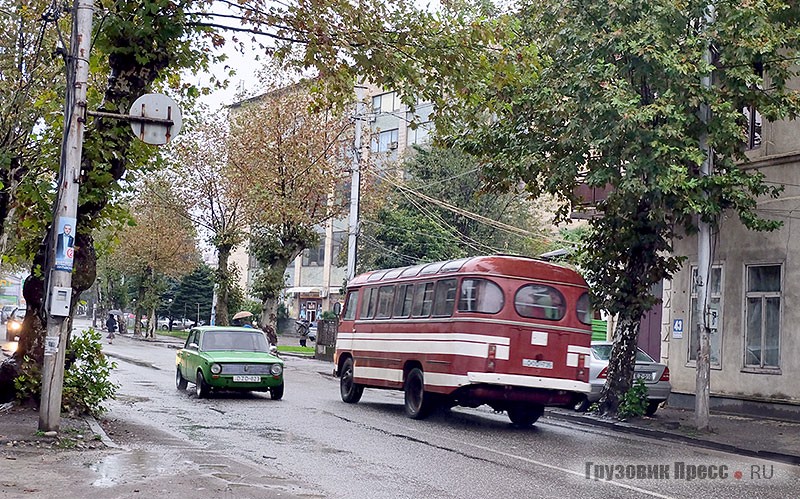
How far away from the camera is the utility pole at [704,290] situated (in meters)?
16.8

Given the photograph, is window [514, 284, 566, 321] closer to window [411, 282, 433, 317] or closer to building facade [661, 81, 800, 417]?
window [411, 282, 433, 317]

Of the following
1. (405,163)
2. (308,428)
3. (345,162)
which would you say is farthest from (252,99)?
(308,428)

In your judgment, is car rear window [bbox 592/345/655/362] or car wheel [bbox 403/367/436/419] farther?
car rear window [bbox 592/345/655/362]

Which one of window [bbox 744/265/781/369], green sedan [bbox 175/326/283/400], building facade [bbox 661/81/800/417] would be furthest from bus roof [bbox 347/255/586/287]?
window [bbox 744/265/781/369]

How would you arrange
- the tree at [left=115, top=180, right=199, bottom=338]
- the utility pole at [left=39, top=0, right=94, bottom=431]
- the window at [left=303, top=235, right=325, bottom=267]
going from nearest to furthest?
1. the utility pole at [left=39, top=0, right=94, bottom=431]
2. the tree at [left=115, top=180, right=199, bottom=338]
3. the window at [left=303, top=235, right=325, bottom=267]

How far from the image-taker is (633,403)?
18.7 metres

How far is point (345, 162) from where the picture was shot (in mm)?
41406

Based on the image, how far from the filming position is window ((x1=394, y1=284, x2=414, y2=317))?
18.8 metres

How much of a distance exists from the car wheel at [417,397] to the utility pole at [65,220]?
7071 millimetres

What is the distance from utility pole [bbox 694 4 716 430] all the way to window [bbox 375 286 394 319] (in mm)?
5906

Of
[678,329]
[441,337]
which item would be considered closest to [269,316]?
[678,329]

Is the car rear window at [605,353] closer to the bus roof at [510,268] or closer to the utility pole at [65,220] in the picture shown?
the bus roof at [510,268]

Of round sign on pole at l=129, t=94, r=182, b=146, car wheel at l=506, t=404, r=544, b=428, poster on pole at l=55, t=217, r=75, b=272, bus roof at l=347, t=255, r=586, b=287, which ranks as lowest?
car wheel at l=506, t=404, r=544, b=428

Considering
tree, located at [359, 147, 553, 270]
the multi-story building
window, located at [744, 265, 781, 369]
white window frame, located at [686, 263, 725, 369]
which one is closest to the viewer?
window, located at [744, 265, 781, 369]
